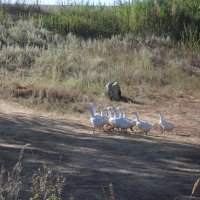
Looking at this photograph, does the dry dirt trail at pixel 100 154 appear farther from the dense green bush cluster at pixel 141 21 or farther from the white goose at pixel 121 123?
the dense green bush cluster at pixel 141 21

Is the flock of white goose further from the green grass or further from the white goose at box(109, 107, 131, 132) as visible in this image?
the green grass

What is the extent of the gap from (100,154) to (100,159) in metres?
0.39

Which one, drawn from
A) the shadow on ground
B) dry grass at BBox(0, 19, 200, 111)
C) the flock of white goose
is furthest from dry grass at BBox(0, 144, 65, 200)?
dry grass at BBox(0, 19, 200, 111)

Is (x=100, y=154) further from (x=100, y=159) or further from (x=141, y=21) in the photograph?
(x=141, y=21)

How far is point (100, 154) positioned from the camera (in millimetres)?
10977

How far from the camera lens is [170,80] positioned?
753 inches

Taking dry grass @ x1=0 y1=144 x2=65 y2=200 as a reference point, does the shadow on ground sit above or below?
below

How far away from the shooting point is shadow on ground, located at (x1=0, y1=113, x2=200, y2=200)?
905 cm

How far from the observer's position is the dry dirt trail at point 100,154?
9.10 meters

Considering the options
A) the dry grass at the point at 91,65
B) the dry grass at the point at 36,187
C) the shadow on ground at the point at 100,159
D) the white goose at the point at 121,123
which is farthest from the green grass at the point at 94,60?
the dry grass at the point at 36,187

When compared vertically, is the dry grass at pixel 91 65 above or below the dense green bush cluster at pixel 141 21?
below

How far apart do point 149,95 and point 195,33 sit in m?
7.17

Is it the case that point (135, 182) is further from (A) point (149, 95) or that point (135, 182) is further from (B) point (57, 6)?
(B) point (57, 6)

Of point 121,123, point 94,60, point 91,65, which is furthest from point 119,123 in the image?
point 94,60
